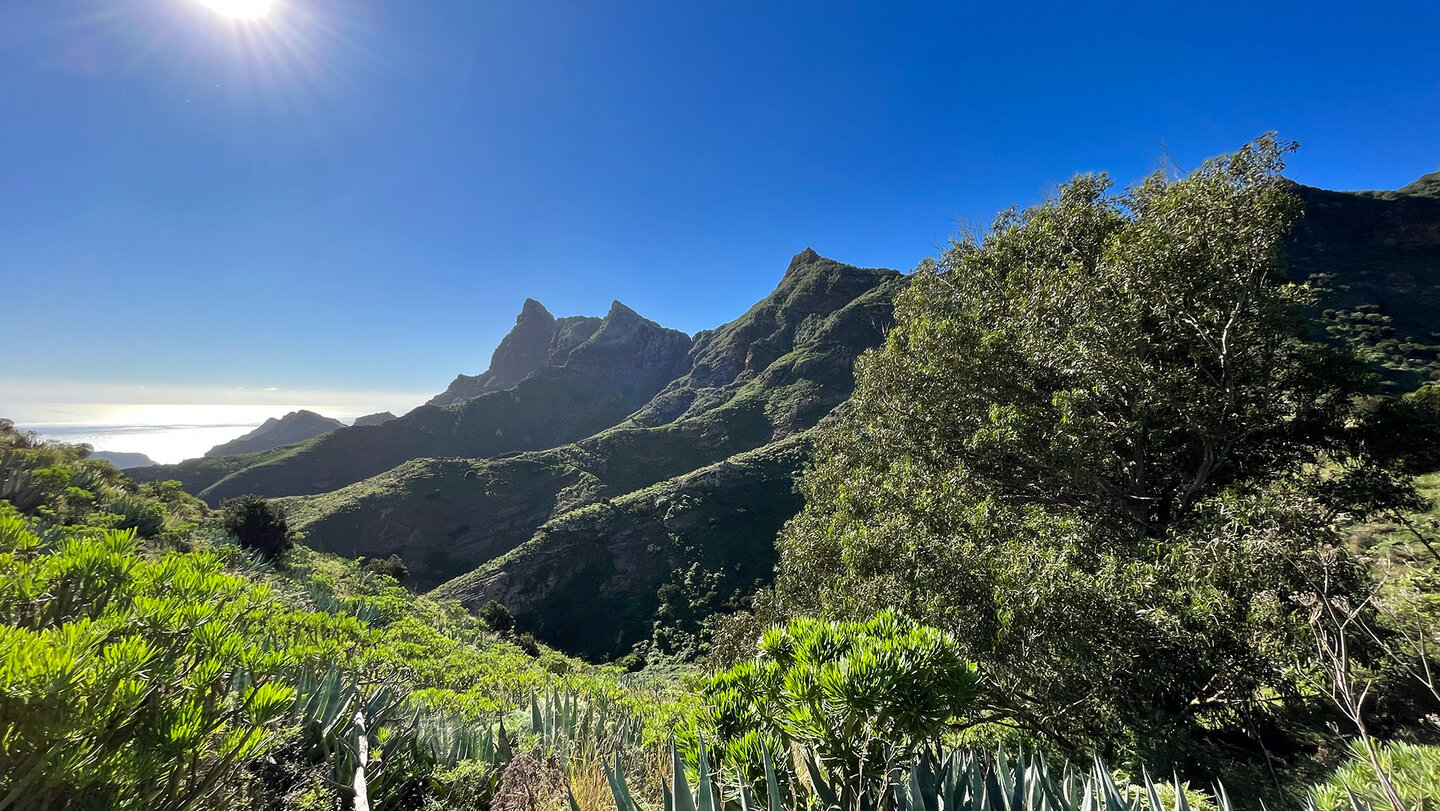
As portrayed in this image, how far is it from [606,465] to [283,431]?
462 ft

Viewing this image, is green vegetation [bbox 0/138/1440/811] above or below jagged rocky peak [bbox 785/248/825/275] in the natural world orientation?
below

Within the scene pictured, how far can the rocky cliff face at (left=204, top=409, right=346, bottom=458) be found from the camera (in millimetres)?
132875

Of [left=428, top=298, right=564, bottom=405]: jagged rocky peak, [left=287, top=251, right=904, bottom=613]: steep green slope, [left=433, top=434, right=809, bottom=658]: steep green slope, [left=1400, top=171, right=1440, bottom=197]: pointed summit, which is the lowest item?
[left=433, top=434, right=809, bottom=658]: steep green slope

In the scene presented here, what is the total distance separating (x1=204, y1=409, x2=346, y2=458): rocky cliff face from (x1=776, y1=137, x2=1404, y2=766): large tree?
164 m

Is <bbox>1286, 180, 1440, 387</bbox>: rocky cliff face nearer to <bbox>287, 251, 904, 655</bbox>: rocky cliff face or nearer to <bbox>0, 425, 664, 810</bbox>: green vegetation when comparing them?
<bbox>287, 251, 904, 655</bbox>: rocky cliff face

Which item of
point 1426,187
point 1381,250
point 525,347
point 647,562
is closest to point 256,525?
point 647,562

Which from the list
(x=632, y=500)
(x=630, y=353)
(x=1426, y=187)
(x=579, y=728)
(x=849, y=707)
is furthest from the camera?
(x=630, y=353)

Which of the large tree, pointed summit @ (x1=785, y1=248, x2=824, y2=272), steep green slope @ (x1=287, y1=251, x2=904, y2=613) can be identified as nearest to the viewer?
the large tree

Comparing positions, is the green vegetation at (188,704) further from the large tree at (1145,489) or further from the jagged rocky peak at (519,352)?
the jagged rocky peak at (519,352)

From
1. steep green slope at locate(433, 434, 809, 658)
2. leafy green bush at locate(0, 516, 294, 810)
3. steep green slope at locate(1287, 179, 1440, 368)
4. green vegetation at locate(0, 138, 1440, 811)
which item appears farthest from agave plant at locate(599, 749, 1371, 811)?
steep green slope at locate(1287, 179, 1440, 368)

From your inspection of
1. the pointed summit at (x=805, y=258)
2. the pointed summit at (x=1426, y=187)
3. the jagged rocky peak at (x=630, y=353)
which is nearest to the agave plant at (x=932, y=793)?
the pointed summit at (x=1426, y=187)

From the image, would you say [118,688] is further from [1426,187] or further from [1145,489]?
[1426,187]

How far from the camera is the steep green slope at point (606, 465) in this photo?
177 feet

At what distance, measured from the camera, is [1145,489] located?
6.32 m
